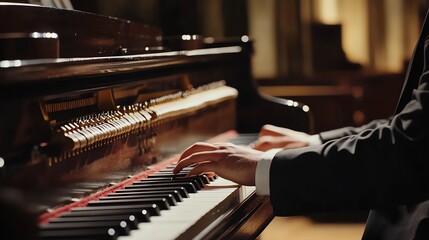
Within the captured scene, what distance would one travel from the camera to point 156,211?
65.9 inches

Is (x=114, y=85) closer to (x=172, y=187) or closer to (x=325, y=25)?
(x=172, y=187)

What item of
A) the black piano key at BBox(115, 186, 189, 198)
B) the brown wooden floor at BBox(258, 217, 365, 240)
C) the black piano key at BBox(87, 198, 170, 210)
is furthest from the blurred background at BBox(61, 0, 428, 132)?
the black piano key at BBox(87, 198, 170, 210)

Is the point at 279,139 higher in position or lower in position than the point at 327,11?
lower

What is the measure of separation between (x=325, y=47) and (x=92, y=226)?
3877 mm

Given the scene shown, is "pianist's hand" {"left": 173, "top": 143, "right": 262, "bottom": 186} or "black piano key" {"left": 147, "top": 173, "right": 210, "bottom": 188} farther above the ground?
"pianist's hand" {"left": 173, "top": 143, "right": 262, "bottom": 186}

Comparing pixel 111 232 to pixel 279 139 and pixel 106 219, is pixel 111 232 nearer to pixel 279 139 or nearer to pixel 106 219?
pixel 106 219

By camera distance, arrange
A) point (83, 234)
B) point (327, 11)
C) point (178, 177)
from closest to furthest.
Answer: point (83, 234), point (178, 177), point (327, 11)

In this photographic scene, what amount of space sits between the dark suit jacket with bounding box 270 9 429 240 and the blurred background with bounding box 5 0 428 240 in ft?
9.99

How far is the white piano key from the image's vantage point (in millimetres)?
1516

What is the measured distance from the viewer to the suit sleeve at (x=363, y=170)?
1789 millimetres

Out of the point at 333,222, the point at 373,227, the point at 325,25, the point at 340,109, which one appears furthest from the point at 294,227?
the point at 373,227

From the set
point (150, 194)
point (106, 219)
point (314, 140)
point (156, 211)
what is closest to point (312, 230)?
point (314, 140)

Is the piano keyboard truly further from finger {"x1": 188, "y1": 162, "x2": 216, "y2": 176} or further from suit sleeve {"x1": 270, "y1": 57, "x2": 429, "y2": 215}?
suit sleeve {"x1": 270, "y1": 57, "x2": 429, "y2": 215}

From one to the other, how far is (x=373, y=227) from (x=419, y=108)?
0.54 m
